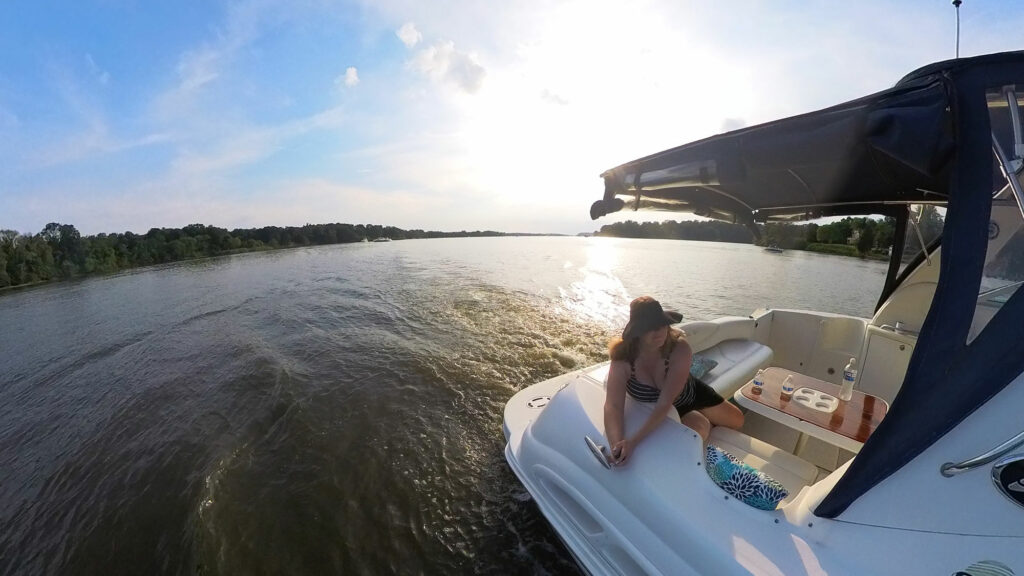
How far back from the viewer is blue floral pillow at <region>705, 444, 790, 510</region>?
2092mm

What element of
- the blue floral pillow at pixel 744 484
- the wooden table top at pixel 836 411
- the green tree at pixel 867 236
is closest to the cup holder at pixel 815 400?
the wooden table top at pixel 836 411

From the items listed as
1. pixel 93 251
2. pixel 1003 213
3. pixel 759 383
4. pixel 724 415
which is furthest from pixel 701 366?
pixel 93 251

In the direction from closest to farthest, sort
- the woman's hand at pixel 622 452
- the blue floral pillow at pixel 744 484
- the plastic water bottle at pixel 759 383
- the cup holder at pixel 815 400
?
the blue floral pillow at pixel 744 484, the woman's hand at pixel 622 452, the cup holder at pixel 815 400, the plastic water bottle at pixel 759 383

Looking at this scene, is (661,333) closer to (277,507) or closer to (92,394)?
(277,507)

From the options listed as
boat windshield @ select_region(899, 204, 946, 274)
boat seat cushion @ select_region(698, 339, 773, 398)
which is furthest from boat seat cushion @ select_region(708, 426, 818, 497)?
boat windshield @ select_region(899, 204, 946, 274)

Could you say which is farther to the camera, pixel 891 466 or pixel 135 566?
pixel 135 566

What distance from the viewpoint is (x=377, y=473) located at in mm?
4402

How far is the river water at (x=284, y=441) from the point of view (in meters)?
3.51

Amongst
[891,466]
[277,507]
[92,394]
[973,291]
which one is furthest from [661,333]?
[92,394]

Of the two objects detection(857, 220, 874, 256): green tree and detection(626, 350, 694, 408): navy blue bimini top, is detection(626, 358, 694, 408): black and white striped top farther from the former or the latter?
detection(857, 220, 874, 256): green tree

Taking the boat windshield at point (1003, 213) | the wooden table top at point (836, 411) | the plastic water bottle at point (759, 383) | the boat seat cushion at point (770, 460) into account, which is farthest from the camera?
the plastic water bottle at point (759, 383)

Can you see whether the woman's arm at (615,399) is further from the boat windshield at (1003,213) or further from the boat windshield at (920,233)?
the boat windshield at (920,233)

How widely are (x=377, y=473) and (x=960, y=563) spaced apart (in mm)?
4592

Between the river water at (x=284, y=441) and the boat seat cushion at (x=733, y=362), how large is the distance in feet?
7.39
